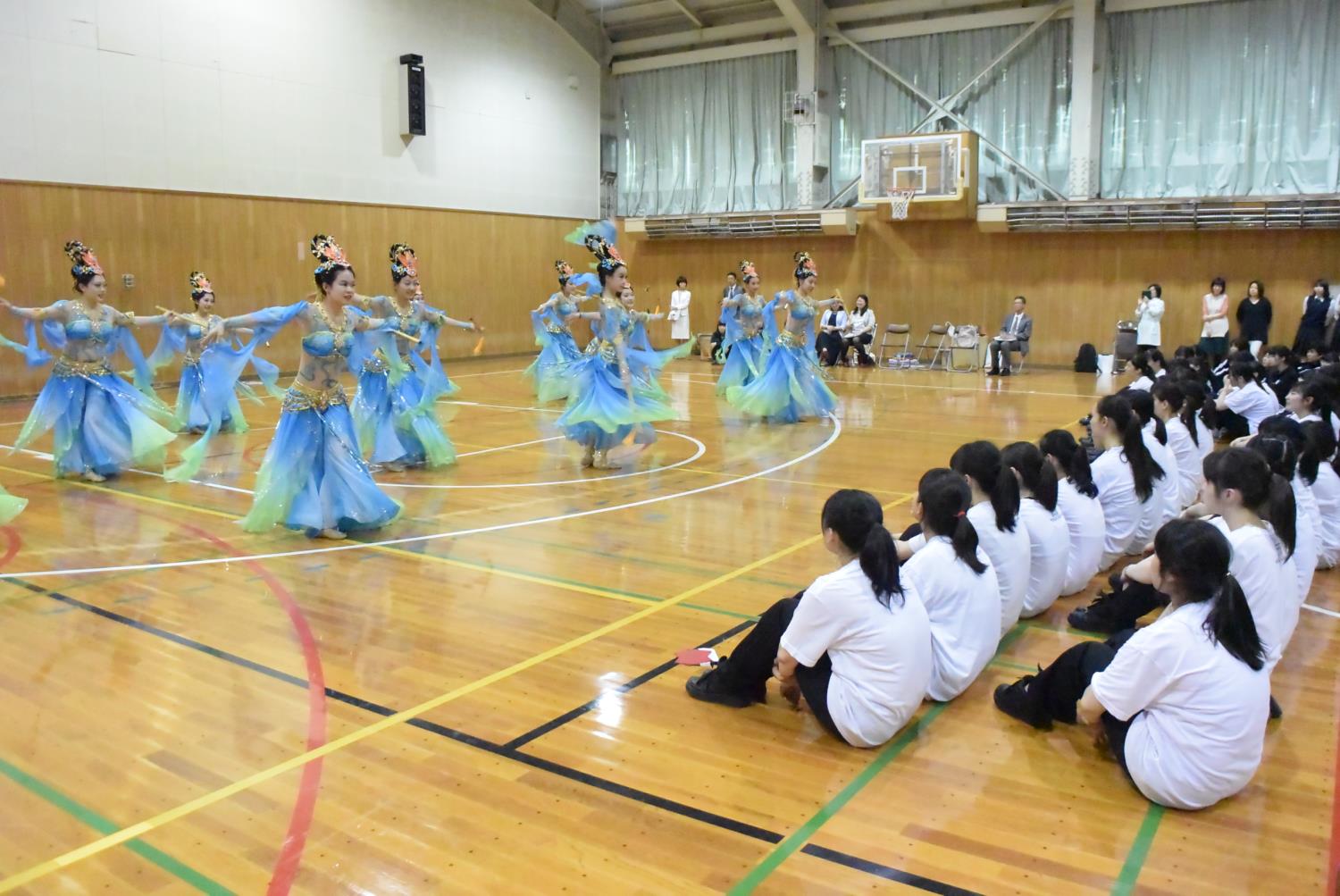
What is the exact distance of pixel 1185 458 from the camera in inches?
283

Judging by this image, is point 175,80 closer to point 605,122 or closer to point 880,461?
point 605,122

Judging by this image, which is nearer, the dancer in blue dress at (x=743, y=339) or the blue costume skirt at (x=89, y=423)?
the blue costume skirt at (x=89, y=423)

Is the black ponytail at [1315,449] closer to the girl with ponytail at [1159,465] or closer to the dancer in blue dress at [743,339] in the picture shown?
the girl with ponytail at [1159,465]

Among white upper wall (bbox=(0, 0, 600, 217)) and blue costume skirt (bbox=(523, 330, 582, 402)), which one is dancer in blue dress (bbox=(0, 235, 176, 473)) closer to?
blue costume skirt (bbox=(523, 330, 582, 402))

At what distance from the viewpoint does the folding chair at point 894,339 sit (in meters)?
20.3

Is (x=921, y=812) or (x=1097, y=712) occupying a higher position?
(x=1097, y=712)

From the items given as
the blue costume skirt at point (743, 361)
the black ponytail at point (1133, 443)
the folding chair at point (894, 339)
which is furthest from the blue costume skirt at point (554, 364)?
the black ponytail at point (1133, 443)

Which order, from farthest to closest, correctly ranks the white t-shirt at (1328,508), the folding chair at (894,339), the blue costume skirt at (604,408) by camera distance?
the folding chair at (894,339), the blue costume skirt at (604,408), the white t-shirt at (1328,508)

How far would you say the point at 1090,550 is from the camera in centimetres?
549

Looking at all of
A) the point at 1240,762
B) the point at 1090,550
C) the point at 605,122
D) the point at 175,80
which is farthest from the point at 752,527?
the point at 605,122

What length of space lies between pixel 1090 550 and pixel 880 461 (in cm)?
418

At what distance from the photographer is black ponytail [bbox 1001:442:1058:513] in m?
4.98

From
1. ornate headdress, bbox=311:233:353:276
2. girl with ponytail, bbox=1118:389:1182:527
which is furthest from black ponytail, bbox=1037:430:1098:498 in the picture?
ornate headdress, bbox=311:233:353:276

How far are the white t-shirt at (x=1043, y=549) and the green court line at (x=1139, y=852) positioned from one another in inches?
66.0
